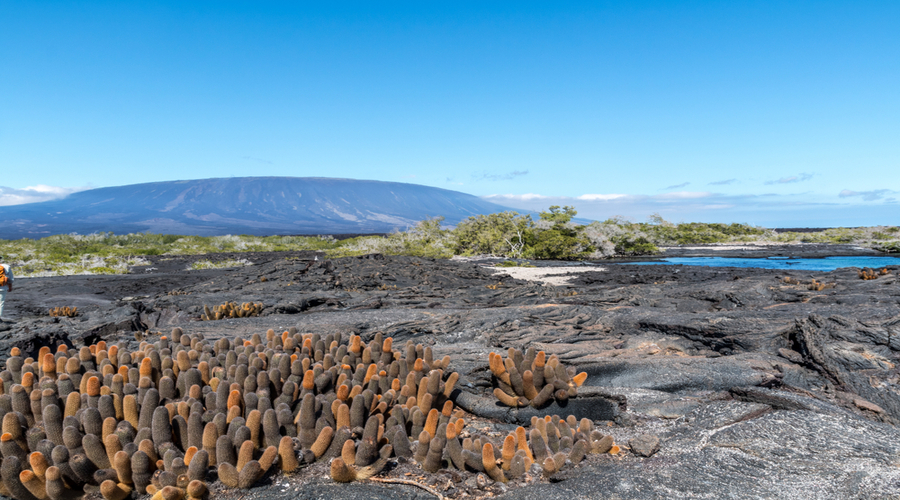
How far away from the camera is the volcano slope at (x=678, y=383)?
8.57 feet

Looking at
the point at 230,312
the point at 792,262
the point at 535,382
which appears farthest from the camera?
the point at 792,262

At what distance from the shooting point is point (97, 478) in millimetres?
2559

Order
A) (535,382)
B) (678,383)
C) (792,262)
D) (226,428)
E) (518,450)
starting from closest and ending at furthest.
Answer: (518,450)
(226,428)
(535,382)
(678,383)
(792,262)

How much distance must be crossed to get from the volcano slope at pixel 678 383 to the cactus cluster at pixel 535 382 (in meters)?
0.10

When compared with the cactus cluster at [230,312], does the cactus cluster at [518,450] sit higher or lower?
higher

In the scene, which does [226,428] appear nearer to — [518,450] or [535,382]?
[518,450]

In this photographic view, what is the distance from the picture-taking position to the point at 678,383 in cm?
423

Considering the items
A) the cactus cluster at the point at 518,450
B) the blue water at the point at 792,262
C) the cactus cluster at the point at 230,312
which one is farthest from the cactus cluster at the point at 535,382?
the blue water at the point at 792,262

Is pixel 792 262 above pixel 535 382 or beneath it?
beneath

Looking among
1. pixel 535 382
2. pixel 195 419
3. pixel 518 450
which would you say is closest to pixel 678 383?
pixel 535 382

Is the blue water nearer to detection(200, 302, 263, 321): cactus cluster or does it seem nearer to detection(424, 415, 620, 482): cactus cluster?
detection(200, 302, 263, 321): cactus cluster

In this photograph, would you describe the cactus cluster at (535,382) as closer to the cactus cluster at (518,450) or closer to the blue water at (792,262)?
the cactus cluster at (518,450)

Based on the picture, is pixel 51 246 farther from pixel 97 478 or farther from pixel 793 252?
pixel 793 252

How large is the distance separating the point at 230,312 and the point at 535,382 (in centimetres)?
753
